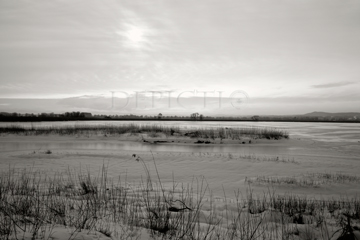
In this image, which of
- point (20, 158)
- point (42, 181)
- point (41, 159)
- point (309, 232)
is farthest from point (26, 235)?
point (20, 158)

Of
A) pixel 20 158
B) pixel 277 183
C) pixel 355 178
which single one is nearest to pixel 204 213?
pixel 277 183

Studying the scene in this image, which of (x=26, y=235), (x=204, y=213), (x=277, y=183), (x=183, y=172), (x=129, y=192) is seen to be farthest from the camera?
(x=183, y=172)

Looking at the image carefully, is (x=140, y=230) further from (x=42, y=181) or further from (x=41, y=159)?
(x=41, y=159)

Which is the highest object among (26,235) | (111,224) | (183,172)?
(26,235)

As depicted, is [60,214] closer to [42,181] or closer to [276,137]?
[42,181]

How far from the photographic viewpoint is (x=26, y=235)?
9.82 ft

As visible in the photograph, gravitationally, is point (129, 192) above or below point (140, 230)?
below

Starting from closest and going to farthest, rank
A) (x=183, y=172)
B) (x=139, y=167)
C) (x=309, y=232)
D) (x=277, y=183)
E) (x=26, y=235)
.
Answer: (x=26, y=235) → (x=309, y=232) → (x=277, y=183) → (x=183, y=172) → (x=139, y=167)

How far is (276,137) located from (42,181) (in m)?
25.5

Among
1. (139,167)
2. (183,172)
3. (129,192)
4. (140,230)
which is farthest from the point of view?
(139,167)

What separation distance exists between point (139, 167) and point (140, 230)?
826cm

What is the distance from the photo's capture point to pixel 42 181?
27.7 feet

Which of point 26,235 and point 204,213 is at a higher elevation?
point 26,235

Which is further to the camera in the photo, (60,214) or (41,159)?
(41,159)
